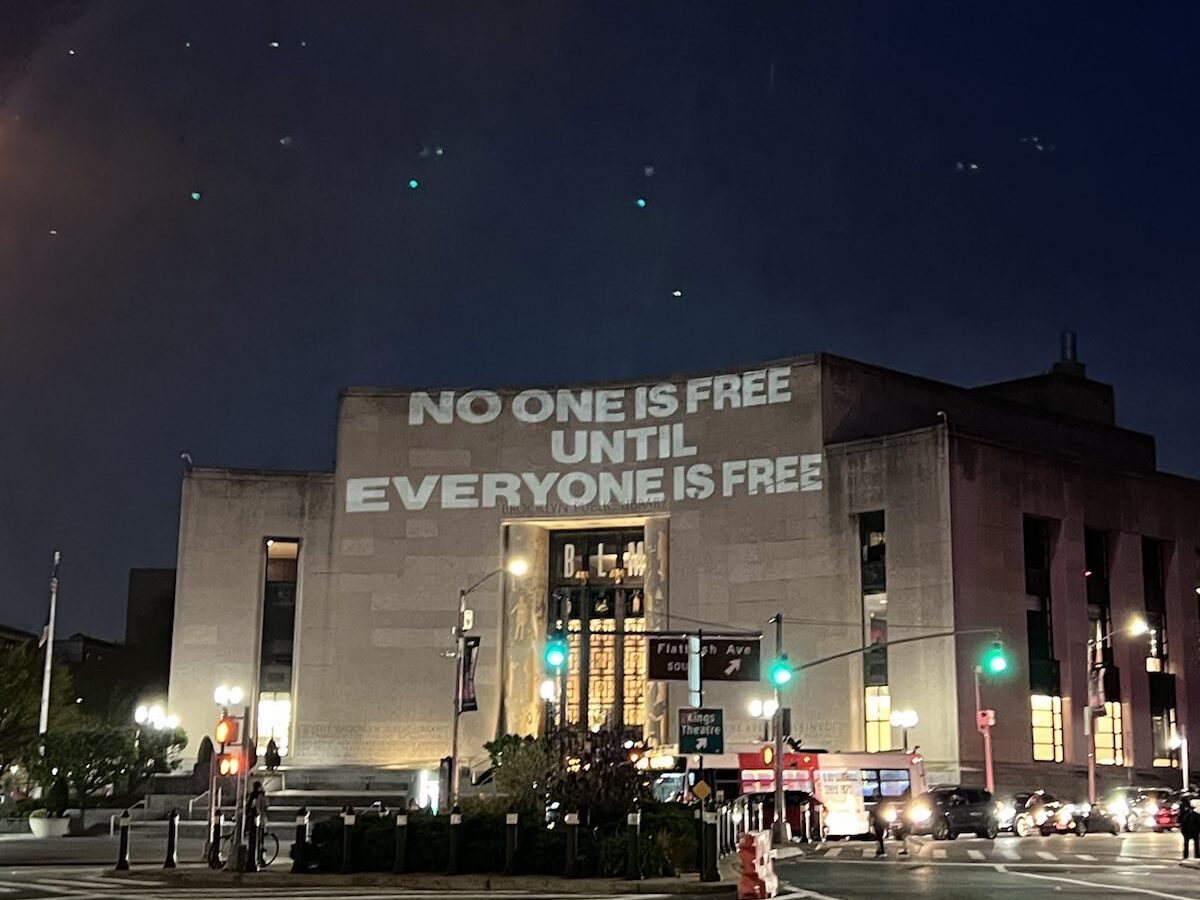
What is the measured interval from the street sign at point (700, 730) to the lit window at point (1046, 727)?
29004mm

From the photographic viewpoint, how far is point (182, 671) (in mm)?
80750

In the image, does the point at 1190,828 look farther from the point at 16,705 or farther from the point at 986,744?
the point at 16,705

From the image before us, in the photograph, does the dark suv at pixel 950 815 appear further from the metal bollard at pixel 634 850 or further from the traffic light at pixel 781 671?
the metal bollard at pixel 634 850

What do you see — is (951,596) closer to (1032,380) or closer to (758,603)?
(758,603)

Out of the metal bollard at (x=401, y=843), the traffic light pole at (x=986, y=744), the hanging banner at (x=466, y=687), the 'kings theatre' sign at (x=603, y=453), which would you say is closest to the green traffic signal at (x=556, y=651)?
the hanging banner at (x=466, y=687)

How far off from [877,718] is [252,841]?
150 feet

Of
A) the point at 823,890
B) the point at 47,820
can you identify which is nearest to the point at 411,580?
the point at 47,820

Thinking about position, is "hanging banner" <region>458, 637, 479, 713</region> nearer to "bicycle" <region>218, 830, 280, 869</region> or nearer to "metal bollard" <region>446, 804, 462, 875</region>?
"bicycle" <region>218, 830, 280, 869</region>

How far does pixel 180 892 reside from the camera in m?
27.7

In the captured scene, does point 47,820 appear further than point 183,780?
No

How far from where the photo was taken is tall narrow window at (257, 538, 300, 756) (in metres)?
81.6

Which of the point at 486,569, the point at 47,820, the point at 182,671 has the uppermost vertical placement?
the point at 486,569

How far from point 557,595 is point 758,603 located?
10.6m

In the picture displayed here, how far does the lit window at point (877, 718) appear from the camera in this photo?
7250 centimetres
